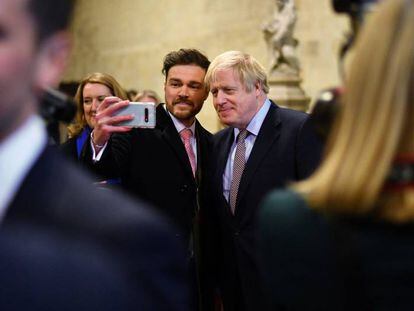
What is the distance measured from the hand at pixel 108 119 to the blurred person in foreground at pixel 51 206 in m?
2.11

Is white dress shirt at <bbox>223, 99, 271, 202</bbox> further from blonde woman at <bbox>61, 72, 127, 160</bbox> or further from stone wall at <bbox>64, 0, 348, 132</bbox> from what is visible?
stone wall at <bbox>64, 0, 348, 132</bbox>

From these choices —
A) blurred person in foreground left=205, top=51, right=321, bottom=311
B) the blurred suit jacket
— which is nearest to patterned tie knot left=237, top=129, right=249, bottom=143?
blurred person in foreground left=205, top=51, right=321, bottom=311

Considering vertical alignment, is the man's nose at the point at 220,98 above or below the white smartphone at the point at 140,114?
above

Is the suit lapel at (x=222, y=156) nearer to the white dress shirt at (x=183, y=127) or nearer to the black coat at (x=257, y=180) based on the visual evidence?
the black coat at (x=257, y=180)

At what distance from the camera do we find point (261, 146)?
11.3 feet

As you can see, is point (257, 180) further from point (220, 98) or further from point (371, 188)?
point (371, 188)

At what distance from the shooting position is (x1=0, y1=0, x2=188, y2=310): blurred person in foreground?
106 cm

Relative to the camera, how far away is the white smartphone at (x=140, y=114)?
336 cm

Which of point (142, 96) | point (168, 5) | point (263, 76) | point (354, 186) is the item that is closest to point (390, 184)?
point (354, 186)

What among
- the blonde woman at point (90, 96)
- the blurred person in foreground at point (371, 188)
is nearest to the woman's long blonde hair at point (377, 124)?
the blurred person in foreground at point (371, 188)

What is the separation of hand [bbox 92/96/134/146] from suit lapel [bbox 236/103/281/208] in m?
0.51

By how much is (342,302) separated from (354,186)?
0.65 ft

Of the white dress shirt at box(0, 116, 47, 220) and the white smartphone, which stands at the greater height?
the white dress shirt at box(0, 116, 47, 220)

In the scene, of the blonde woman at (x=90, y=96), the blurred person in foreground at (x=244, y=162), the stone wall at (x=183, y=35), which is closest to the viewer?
the blurred person in foreground at (x=244, y=162)
